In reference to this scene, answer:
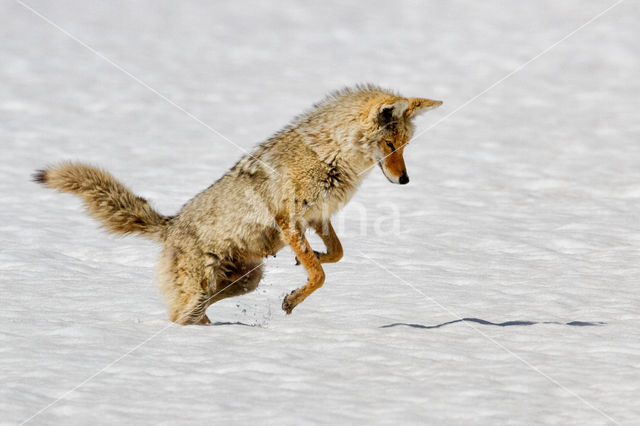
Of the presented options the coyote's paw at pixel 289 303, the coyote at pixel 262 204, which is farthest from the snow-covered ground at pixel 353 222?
the coyote at pixel 262 204

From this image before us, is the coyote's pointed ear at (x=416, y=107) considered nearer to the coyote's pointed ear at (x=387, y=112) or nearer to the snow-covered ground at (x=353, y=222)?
the coyote's pointed ear at (x=387, y=112)

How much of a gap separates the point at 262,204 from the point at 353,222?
5.01 meters

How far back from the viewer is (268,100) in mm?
19266

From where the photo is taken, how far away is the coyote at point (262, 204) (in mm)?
7207

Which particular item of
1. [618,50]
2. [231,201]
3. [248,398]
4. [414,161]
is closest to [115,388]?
[248,398]

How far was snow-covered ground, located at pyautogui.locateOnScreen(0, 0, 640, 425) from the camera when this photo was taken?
5.35m

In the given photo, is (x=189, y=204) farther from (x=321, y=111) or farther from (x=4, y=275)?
(x=4, y=275)

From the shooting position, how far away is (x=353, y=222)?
12.2 metres

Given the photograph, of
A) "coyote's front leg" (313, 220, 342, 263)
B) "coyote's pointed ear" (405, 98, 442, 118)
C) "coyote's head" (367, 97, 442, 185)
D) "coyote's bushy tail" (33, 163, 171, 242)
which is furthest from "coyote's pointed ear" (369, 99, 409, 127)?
"coyote's bushy tail" (33, 163, 171, 242)

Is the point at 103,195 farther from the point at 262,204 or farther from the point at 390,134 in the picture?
the point at 390,134

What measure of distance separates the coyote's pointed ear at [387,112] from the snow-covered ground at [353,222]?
71.5 inches

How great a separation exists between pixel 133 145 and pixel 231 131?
2.15m

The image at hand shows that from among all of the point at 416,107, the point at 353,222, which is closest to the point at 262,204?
the point at 416,107

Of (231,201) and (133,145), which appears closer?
(231,201)
